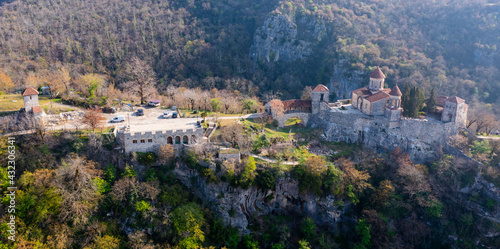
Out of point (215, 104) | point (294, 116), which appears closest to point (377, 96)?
point (294, 116)

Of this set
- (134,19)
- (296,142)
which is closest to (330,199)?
(296,142)

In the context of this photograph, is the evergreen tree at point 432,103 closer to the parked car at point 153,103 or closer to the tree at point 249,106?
the tree at point 249,106

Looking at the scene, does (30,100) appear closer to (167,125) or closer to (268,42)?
(167,125)

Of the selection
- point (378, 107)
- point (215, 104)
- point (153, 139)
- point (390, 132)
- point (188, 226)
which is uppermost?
point (378, 107)

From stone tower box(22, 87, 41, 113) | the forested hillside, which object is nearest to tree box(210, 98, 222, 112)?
stone tower box(22, 87, 41, 113)

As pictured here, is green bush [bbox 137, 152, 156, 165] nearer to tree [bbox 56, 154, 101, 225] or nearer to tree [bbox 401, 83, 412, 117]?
tree [bbox 56, 154, 101, 225]

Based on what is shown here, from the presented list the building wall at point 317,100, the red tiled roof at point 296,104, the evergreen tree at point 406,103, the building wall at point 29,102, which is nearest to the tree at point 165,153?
the building wall at point 29,102

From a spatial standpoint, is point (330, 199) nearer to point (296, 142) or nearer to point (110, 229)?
point (296, 142)
